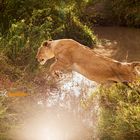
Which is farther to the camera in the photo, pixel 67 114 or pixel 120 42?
pixel 120 42

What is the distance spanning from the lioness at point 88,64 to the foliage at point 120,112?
156mm

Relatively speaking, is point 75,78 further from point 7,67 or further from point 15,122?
point 15,122

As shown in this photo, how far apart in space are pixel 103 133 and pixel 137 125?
58 cm

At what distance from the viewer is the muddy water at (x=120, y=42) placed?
941 centimetres

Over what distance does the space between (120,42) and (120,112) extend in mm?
→ 5819

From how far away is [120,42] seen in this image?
1070 centimetres

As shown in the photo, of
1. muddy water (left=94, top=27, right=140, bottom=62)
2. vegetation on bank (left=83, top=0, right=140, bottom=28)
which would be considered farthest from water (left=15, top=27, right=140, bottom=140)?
vegetation on bank (left=83, top=0, right=140, bottom=28)

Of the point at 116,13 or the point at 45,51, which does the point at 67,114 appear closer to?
the point at 45,51

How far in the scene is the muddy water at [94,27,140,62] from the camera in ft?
30.9

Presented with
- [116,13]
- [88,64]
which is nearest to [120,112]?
[88,64]

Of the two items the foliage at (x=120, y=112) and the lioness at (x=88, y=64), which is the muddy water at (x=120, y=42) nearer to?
the lioness at (x=88, y=64)

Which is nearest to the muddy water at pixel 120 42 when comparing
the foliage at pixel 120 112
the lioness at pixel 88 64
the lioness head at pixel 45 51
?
the lioness head at pixel 45 51

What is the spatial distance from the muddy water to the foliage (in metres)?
3.17

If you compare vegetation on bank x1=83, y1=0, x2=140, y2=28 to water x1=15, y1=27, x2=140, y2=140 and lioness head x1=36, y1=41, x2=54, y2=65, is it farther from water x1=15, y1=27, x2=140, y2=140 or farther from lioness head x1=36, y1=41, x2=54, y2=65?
lioness head x1=36, y1=41, x2=54, y2=65
